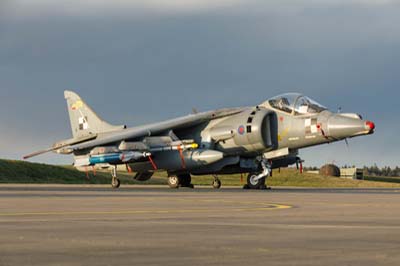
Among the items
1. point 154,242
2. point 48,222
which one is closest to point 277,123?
point 48,222

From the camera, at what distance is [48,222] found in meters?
12.2

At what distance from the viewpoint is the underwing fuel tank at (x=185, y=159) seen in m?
34.4

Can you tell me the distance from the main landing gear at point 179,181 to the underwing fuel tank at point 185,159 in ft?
4.17

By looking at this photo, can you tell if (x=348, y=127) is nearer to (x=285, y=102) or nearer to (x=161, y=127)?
(x=285, y=102)

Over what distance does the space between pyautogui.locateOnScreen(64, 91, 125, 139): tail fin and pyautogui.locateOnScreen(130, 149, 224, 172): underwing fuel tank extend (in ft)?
13.8

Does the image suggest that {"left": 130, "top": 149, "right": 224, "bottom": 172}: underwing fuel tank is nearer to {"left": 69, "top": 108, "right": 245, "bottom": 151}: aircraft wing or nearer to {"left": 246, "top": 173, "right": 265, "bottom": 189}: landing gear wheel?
Result: {"left": 69, "top": 108, "right": 245, "bottom": 151}: aircraft wing

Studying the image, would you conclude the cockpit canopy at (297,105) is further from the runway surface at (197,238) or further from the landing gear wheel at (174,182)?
the runway surface at (197,238)

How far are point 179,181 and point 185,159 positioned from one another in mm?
3031

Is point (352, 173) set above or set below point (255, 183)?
below

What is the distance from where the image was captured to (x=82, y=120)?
4178 centimetres

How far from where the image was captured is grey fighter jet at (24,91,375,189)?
3356 centimetres

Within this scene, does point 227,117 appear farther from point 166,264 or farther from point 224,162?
point 166,264

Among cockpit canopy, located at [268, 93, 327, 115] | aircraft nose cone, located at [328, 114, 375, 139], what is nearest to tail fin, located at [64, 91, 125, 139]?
cockpit canopy, located at [268, 93, 327, 115]

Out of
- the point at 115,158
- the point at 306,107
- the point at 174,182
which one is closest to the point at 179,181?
the point at 174,182
